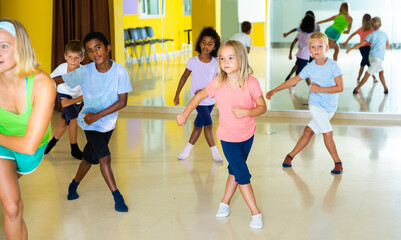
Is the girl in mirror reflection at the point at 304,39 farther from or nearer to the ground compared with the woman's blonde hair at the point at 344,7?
nearer to the ground

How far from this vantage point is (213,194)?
4258mm

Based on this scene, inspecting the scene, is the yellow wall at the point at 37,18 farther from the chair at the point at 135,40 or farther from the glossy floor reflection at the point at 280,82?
the glossy floor reflection at the point at 280,82

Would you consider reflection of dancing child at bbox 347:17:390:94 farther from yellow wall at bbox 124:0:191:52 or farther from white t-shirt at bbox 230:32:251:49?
yellow wall at bbox 124:0:191:52


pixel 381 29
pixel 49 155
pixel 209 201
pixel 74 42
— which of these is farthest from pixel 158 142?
pixel 381 29

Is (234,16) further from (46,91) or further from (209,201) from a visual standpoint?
(46,91)

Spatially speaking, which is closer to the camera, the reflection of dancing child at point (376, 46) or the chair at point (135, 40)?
the reflection of dancing child at point (376, 46)

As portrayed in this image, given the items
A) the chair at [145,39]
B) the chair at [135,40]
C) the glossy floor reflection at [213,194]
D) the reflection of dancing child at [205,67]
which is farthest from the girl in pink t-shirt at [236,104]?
the chair at [135,40]

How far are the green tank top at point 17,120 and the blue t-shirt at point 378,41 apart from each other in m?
5.60

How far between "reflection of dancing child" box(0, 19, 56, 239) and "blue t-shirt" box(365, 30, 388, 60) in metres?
5.56

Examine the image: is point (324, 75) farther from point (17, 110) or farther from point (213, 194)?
point (17, 110)

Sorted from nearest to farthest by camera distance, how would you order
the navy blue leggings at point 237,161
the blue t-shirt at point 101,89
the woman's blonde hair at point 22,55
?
the woman's blonde hair at point 22,55, the navy blue leggings at point 237,161, the blue t-shirt at point 101,89

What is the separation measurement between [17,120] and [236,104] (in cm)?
138

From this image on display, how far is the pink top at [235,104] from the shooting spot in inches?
135

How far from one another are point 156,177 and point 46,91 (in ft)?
7.67
